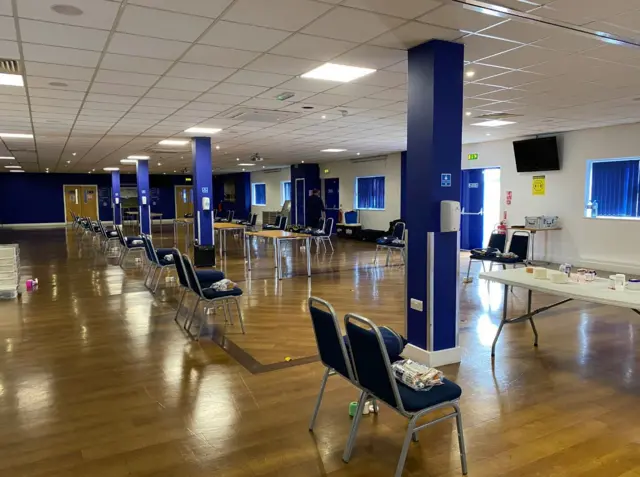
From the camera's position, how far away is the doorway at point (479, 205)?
1121 centimetres

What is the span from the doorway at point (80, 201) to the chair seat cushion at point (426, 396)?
968 inches

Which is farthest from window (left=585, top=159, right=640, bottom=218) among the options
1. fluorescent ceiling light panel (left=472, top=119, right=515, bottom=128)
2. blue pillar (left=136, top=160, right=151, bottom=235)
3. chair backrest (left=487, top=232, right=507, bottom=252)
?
blue pillar (left=136, top=160, right=151, bottom=235)

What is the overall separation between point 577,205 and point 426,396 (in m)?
8.29

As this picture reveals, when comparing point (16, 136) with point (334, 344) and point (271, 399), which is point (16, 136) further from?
point (334, 344)

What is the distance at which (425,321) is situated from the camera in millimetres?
3922

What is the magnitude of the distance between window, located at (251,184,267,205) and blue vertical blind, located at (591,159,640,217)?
16007 millimetres

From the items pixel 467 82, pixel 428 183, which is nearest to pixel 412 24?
pixel 428 183

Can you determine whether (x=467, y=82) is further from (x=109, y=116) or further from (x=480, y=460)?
(x=109, y=116)

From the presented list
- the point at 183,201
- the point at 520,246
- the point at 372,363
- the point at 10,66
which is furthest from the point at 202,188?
the point at 183,201

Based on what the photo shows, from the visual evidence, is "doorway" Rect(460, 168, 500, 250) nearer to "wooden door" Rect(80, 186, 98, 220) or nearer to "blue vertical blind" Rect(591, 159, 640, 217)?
"blue vertical blind" Rect(591, 159, 640, 217)

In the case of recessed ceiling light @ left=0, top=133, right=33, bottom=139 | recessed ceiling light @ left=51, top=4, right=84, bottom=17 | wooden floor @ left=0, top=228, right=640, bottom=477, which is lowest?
wooden floor @ left=0, top=228, right=640, bottom=477

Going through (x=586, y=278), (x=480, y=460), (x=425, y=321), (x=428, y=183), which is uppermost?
(x=428, y=183)

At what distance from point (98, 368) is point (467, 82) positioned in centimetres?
464

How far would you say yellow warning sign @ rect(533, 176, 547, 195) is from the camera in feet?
32.2
